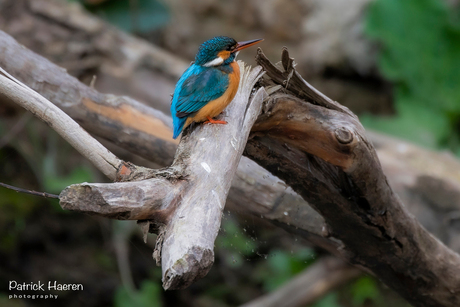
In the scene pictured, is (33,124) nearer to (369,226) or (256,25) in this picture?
(256,25)

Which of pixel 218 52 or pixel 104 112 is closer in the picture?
pixel 218 52

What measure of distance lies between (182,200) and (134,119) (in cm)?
139

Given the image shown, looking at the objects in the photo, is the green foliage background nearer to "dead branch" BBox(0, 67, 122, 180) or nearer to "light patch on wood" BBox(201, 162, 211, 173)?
"light patch on wood" BBox(201, 162, 211, 173)

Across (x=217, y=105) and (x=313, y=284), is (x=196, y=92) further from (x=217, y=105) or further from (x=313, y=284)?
(x=313, y=284)

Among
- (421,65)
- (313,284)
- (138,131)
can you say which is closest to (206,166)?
(138,131)

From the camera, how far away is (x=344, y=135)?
1.49m

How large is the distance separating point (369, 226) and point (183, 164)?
0.99 m

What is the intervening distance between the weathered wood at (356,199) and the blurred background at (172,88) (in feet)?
4.28

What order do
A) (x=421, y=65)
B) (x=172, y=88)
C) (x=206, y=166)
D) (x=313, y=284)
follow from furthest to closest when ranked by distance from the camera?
1. (x=421, y=65)
2. (x=172, y=88)
3. (x=313, y=284)
4. (x=206, y=166)

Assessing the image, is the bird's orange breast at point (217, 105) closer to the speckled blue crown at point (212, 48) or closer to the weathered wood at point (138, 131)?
the speckled blue crown at point (212, 48)

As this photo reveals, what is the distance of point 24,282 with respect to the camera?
435 cm

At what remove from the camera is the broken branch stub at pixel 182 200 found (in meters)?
0.98

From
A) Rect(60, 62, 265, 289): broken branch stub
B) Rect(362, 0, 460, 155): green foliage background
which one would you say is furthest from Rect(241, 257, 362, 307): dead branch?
Rect(60, 62, 265, 289): broken branch stub

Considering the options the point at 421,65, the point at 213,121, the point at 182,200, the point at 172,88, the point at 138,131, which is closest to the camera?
the point at 182,200
